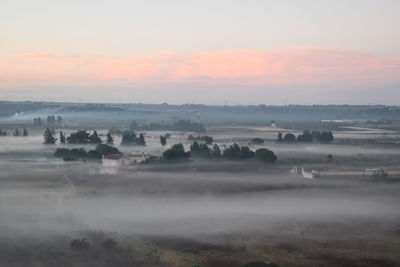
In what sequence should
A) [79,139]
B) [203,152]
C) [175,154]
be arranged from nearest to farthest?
[175,154] < [203,152] < [79,139]

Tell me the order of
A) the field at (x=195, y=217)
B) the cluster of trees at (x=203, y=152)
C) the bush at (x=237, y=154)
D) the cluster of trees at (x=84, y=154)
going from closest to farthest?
1. the field at (x=195, y=217)
2. the cluster of trees at (x=84, y=154)
3. the bush at (x=237, y=154)
4. the cluster of trees at (x=203, y=152)

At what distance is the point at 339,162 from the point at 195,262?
3438cm

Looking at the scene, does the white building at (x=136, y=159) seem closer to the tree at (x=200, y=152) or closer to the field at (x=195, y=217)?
the field at (x=195, y=217)

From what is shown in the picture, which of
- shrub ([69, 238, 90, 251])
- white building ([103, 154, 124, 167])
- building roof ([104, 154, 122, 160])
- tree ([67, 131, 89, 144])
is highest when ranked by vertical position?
tree ([67, 131, 89, 144])

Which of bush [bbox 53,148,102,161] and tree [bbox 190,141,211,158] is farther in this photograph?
tree [bbox 190,141,211,158]

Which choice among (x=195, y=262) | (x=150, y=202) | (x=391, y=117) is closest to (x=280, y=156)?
(x=150, y=202)

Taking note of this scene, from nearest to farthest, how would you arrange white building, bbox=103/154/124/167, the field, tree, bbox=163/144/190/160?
the field < white building, bbox=103/154/124/167 < tree, bbox=163/144/190/160

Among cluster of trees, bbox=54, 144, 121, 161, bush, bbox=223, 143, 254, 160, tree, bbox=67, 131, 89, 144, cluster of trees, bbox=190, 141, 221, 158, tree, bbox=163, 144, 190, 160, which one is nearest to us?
tree, bbox=163, 144, 190, 160

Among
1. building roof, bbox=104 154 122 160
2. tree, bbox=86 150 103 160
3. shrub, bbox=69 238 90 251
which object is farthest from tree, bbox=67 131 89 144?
shrub, bbox=69 238 90 251

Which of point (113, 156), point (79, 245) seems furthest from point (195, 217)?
point (113, 156)

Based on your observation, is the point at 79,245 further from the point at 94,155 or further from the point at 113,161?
the point at 94,155

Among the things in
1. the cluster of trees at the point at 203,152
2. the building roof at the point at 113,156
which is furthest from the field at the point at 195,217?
the cluster of trees at the point at 203,152

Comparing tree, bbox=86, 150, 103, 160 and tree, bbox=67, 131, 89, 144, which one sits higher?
tree, bbox=67, 131, 89, 144

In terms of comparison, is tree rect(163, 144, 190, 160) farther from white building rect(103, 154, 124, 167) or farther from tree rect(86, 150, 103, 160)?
tree rect(86, 150, 103, 160)
